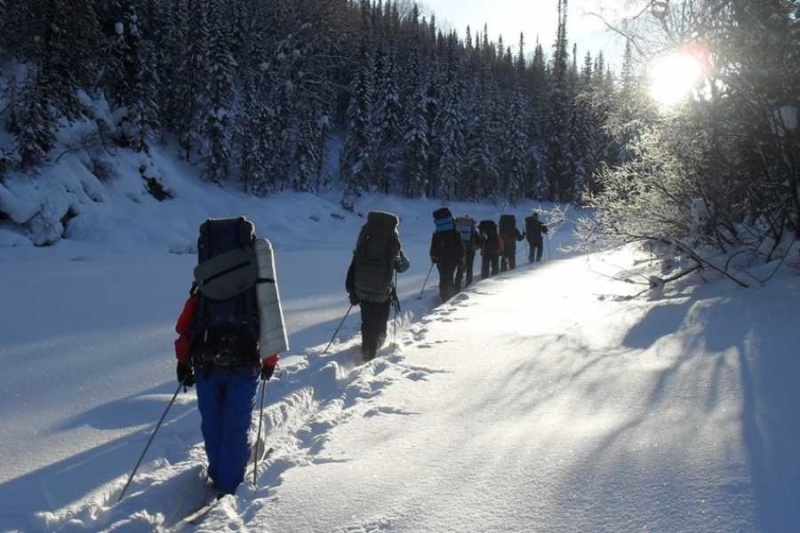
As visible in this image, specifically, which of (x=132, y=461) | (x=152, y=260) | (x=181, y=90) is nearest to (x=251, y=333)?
(x=132, y=461)

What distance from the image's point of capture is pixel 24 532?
125 inches

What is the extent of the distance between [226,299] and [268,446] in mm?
1374

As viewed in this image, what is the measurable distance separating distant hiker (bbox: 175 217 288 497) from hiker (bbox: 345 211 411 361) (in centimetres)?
309

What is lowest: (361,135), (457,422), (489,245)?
(457,422)

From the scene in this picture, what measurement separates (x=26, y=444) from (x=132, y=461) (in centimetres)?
89

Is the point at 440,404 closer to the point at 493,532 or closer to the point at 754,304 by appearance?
the point at 493,532

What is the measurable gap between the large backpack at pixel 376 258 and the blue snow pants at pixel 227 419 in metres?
3.18

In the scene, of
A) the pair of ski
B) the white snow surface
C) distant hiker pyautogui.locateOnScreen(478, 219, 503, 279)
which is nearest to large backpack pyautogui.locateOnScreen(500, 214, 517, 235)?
distant hiker pyautogui.locateOnScreen(478, 219, 503, 279)

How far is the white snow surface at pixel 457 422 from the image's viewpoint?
2752 millimetres

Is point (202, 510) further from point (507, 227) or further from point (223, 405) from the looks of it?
point (507, 227)

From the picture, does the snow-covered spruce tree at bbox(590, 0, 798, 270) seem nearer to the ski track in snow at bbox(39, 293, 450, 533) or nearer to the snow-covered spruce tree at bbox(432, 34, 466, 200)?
the ski track in snow at bbox(39, 293, 450, 533)

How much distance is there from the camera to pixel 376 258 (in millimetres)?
6852

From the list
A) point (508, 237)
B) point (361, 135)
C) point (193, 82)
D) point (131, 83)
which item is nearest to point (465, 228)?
point (508, 237)

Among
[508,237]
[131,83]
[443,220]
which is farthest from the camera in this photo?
[131,83]
